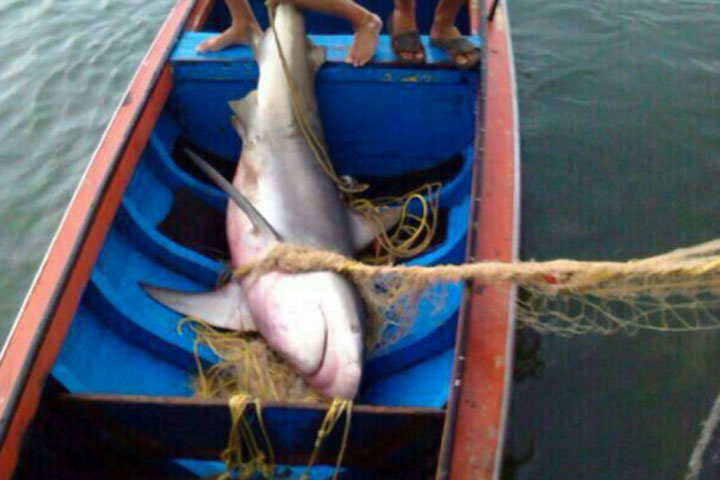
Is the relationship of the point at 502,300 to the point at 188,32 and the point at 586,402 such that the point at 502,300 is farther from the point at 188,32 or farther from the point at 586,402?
the point at 188,32

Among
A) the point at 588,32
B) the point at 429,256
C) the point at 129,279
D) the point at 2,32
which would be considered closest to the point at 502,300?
the point at 429,256

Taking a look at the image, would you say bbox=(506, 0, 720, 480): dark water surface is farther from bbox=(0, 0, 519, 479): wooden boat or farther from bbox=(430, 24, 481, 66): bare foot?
bbox=(430, 24, 481, 66): bare foot

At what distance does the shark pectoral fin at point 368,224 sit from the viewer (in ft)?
12.4

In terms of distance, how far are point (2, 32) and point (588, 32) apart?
607cm

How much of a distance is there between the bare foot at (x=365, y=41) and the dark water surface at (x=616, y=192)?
1.70m

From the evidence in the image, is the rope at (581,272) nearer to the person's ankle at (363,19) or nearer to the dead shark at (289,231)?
the dead shark at (289,231)

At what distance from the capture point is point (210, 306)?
3.41 metres

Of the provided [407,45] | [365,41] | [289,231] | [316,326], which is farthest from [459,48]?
[316,326]

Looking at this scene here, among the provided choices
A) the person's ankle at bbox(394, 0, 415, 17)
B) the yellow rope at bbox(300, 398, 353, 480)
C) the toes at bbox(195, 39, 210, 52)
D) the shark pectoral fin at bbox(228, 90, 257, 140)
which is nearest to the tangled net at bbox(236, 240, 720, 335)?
the yellow rope at bbox(300, 398, 353, 480)

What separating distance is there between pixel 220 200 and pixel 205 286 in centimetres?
61

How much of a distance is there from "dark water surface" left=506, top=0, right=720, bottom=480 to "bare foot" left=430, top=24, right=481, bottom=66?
4.53ft

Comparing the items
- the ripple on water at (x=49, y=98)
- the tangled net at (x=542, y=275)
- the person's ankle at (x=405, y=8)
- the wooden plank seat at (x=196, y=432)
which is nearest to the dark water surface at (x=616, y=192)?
the tangled net at (x=542, y=275)

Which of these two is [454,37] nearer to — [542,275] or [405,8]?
[405,8]

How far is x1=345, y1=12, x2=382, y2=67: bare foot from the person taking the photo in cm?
406
